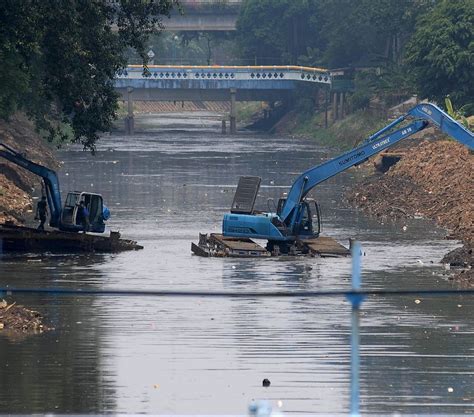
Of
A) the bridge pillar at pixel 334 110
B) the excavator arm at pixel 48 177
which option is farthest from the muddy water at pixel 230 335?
the bridge pillar at pixel 334 110

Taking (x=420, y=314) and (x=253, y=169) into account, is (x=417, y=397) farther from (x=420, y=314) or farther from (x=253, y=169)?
(x=253, y=169)

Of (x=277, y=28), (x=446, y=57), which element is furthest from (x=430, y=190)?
(x=277, y=28)

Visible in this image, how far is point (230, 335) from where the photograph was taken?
97.6 ft

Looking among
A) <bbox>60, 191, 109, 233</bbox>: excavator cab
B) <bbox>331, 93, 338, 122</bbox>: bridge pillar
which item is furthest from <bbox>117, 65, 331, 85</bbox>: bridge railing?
<bbox>60, 191, 109, 233</bbox>: excavator cab

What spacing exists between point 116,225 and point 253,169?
112 ft

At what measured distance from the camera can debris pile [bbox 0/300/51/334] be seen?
29.2 meters

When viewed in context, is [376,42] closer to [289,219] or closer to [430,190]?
[430,190]

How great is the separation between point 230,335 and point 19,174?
127 feet

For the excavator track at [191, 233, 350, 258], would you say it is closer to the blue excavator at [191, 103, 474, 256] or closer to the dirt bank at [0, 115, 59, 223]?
the blue excavator at [191, 103, 474, 256]

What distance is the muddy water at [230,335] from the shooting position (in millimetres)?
22938

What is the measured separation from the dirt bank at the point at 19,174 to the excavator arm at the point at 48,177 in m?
4.29

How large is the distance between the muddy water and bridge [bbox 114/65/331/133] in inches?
3243

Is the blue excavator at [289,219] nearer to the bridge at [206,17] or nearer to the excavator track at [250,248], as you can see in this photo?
the excavator track at [250,248]

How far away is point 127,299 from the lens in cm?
3600
